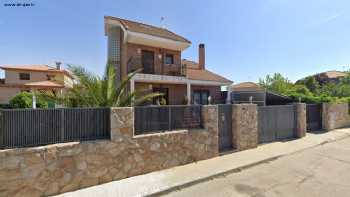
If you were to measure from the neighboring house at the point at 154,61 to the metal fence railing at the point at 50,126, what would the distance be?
7.59 m

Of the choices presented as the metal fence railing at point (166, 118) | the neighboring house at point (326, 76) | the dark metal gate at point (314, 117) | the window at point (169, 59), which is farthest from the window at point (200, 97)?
the neighboring house at point (326, 76)

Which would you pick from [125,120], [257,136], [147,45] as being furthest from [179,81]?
[125,120]

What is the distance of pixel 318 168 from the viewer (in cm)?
707

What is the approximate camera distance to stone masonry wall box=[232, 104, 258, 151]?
9055 mm

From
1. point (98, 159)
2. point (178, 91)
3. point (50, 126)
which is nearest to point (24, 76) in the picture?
point (178, 91)

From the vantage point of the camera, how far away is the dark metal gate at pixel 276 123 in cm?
1055

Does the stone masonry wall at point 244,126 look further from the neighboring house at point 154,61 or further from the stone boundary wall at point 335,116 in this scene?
the stone boundary wall at point 335,116

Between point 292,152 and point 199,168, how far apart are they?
503 centimetres

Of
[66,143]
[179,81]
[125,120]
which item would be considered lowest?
[66,143]

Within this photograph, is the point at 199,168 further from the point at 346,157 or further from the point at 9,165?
the point at 346,157

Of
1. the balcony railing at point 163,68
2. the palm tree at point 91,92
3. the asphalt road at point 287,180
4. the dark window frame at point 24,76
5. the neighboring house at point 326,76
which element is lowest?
the asphalt road at point 287,180

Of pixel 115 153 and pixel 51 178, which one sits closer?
pixel 51 178

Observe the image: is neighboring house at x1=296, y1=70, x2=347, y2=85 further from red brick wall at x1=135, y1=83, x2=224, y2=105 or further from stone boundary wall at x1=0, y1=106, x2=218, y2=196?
stone boundary wall at x1=0, y1=106, x2=218, y2=196

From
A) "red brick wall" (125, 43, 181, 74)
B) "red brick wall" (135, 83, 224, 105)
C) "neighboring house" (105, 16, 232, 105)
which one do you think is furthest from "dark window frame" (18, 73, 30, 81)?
"red brick wall" (135, 83, 224, 105)
